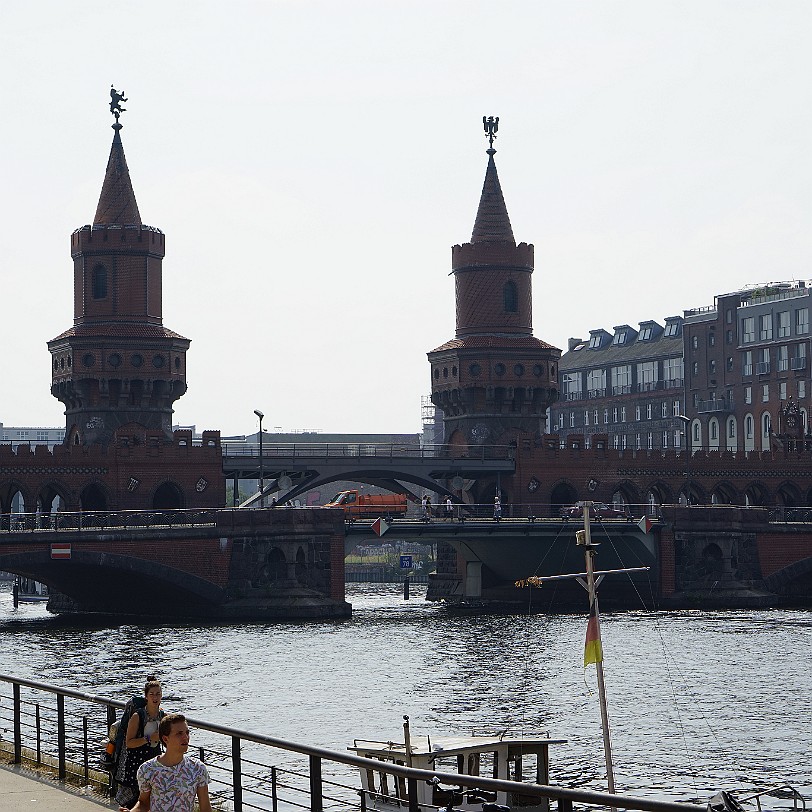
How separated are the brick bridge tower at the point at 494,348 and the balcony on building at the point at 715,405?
144 ft

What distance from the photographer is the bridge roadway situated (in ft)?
357

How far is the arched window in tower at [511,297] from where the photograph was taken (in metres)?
123

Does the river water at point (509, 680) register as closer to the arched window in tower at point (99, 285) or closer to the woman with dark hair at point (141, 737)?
the woman with dark hair at point (141, 737)

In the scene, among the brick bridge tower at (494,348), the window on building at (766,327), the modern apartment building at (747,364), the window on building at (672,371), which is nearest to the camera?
the brick bridge tower at (494,348)

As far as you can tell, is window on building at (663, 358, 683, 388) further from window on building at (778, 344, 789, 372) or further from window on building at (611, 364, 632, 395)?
window on building at (778, 344, 789, 372)

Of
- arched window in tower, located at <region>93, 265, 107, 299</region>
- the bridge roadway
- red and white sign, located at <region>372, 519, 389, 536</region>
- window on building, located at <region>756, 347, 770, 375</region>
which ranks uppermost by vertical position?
arched window in tower, located at <region>93, 265, 107, 299</region>

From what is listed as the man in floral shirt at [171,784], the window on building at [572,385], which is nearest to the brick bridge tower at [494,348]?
the window on building at [572,385]

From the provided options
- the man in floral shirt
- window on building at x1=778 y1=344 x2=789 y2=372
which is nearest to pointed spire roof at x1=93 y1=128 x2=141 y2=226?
window on building at x1=778 y1=344 x2=789 y2=372

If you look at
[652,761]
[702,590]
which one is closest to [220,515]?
[702,590]

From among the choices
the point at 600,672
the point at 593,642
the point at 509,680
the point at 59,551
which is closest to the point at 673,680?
the point at 509,680

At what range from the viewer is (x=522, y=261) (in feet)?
403

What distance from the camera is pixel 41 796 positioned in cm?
2317

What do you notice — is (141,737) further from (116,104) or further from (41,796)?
(116,104)

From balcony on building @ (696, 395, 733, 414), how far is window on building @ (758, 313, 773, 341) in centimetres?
777
